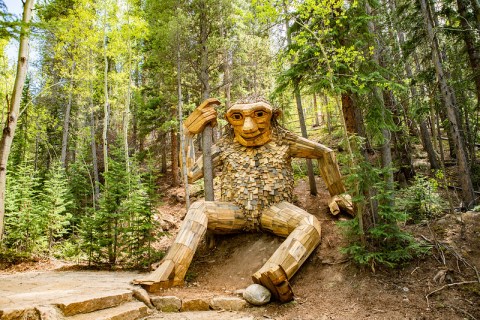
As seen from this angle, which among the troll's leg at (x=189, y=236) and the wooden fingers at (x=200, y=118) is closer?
the troll's leg at (x=189, y=236)

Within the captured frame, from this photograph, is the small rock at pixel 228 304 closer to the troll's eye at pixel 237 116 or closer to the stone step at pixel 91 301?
the stone step at pixel 91 301

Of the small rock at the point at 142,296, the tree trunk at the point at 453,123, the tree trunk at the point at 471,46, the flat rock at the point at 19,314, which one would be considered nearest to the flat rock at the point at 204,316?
the small rock at the point at 142,296

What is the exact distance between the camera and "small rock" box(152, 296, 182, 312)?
3.48 meters

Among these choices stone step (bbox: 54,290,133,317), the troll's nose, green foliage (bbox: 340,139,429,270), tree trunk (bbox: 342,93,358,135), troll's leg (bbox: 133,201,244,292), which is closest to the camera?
stone step (bbox: 54,290,133,317)

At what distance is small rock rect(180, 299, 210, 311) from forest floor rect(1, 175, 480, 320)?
0.97 ft

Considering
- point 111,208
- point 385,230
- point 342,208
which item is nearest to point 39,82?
point 111,208

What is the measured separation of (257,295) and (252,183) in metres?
1.98

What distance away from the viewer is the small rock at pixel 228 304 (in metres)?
3.54

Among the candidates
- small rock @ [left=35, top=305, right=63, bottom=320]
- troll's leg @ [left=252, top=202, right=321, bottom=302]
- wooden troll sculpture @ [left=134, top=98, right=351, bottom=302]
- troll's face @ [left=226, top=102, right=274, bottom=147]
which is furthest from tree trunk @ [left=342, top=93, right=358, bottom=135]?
small rock @ [left=35, top=305, right=63, bottom=320]

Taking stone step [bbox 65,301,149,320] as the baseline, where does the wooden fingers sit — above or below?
above

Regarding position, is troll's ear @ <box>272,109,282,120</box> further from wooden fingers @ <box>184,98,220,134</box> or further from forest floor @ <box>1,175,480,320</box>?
forest floor @ <box>1,175,480,320</box>

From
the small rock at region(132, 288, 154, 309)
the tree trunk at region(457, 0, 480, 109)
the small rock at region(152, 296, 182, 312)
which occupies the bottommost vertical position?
the small rock at region(152, 296, 182, 312)

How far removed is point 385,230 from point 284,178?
6.12 ft

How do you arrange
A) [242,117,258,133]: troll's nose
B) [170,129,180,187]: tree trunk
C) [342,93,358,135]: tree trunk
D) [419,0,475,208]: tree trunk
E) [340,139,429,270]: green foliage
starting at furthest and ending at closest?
[170,129,180,187]: tree trunk, [419,0,475,208]: tree trunk, [242,117,258,133]: troll's nose, [342,93,358,135]: tree trunk, [340,139,429,270]: green foliage
